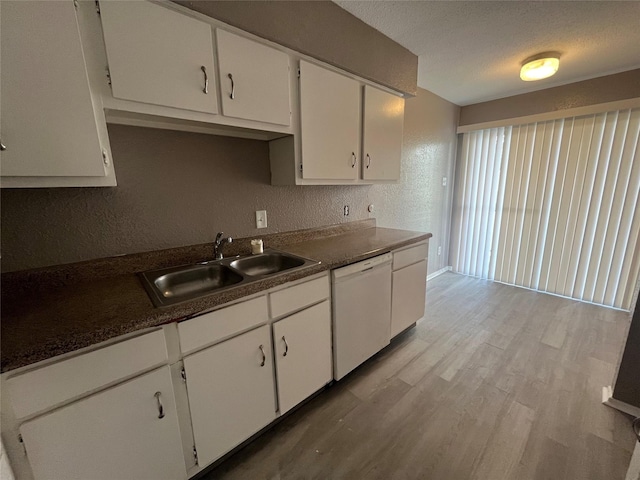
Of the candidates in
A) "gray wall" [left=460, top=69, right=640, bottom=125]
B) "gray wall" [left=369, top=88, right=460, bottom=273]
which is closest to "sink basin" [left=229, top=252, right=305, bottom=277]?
"gray wall" [left=369, top=88, right=460, bottom=273]

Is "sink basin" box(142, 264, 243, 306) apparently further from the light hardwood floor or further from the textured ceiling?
the textured ceiling

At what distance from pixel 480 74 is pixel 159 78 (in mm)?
2829

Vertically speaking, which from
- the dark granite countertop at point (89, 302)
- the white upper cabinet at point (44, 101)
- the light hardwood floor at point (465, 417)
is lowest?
the light hardwood floor at point (465, 417)

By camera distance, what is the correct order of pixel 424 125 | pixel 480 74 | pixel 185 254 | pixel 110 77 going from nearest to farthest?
pixel 110 77, pixel 185 254, pixel 480 74, pixel 424 125

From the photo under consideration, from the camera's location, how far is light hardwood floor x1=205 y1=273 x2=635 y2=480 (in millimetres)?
1258

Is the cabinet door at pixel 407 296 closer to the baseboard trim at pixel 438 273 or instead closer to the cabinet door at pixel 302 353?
the cabinet door at pixel 302 353

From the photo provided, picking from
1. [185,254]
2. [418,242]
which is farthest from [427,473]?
[185,254]

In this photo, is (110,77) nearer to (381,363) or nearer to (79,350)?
(79,350)

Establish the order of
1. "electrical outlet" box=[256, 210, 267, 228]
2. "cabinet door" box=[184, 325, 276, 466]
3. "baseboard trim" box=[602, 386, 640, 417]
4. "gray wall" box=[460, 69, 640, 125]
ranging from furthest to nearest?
"gray wall" box=[460, 69, 640, 125] → "electrical outlet" box=[256, 210, 267, 228] → "baseboard trim" box=[602, 386, 640, 417] → "cabinet door" box=[184, 325, 276, 466]

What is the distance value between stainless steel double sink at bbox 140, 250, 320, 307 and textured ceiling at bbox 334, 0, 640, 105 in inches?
63.6

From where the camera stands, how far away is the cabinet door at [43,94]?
826 millimetres

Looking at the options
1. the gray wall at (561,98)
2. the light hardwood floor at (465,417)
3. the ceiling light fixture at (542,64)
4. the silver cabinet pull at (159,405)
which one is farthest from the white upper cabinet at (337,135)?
the gray wall at (561,98)

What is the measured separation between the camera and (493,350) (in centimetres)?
211

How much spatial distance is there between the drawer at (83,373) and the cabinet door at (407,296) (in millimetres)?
1599
